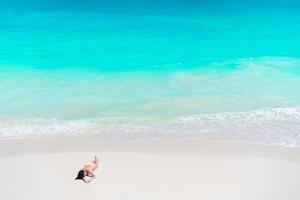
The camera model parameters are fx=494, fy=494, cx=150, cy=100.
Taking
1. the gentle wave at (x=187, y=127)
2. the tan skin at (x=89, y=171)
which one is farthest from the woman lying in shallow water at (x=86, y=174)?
the gentle wave at (x=187, y=127)

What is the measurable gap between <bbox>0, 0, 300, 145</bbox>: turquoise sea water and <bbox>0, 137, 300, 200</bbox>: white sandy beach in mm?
567

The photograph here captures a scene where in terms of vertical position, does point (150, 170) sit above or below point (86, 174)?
above

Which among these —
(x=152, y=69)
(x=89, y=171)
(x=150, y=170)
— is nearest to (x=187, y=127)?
(x=150, y=170)

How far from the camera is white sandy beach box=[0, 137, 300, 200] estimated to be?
28.4 feet

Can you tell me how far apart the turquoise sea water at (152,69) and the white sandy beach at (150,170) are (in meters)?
0.57

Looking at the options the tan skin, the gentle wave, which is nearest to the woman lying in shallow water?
the tan skin

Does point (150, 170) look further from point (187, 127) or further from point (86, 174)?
point (187, 127)

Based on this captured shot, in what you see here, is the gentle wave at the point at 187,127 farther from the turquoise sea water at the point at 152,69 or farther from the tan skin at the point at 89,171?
the tan skin at the point at 89,171

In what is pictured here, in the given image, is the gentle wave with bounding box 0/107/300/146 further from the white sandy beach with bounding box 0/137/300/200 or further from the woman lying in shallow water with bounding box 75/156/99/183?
the woman lying in shallow water with bounding box 75/156/99/183

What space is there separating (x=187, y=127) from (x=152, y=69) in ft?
13.6

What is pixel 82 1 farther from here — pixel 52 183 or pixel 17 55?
pixel 52 183

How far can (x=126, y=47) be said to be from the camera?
17031 millimetres

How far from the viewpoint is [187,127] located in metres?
11.2

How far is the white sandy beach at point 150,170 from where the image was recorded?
8.65 meters
